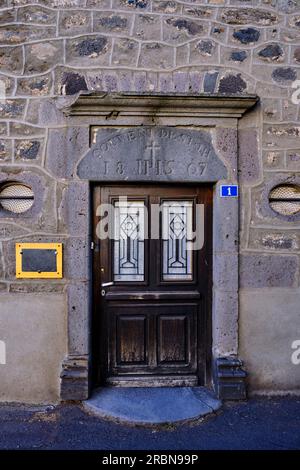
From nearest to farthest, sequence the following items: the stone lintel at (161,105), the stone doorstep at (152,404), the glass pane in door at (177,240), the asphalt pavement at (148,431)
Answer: the asphalt pavement at (148,431) → the stone doorstep at (152,404) → the stone lintel at (161,105) → the glass pane in door at (177,240)

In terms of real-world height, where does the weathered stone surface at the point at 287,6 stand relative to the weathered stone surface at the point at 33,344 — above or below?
above

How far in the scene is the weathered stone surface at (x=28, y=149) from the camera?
298 cm

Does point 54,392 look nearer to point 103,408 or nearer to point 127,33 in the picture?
point 103,408

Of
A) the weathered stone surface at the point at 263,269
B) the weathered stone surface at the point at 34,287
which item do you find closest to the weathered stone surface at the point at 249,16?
the weathered stone surface at the point at 263,269

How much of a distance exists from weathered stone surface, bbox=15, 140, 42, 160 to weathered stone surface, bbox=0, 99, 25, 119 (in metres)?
0.25

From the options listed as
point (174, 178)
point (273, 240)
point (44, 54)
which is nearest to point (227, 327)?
point (273, 240)

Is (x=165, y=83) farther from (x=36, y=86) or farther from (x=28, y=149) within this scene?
(x=28, y=149)

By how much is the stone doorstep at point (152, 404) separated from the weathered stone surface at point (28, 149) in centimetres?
222

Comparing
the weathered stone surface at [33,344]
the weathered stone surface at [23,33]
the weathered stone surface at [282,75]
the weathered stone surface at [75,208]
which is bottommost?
the weathered stone surface at [33,344]

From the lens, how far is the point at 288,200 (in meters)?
3.13

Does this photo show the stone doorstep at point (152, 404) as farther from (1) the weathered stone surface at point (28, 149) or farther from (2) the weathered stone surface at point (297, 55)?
(2) the weathered stone surface at point (297, 55)

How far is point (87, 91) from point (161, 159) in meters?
0.85

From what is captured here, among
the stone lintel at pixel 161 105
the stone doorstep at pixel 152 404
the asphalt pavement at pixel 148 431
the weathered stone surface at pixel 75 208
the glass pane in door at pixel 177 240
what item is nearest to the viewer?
the asphalt pavement at pixel 148 431

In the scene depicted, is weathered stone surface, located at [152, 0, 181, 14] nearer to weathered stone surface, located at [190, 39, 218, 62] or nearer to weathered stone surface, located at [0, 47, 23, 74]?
weathered stone surface, located at [190, 39, 218, 62]
